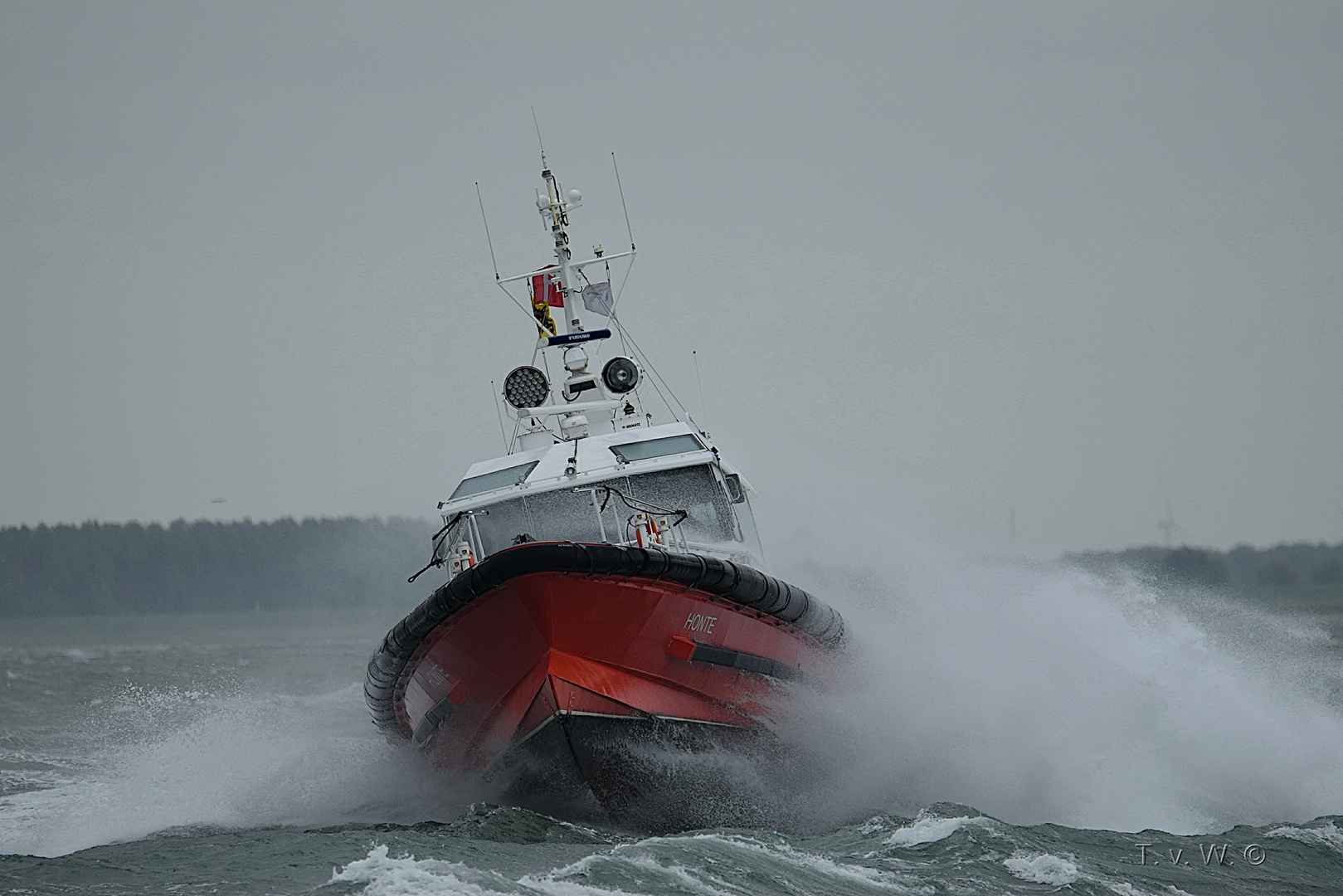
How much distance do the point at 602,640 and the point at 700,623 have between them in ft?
2.86

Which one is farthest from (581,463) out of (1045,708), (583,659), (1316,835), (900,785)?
(1316,835)

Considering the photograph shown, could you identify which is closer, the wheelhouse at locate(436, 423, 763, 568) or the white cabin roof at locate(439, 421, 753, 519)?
the wheelhouse at locate(436, 423, 763, 568)

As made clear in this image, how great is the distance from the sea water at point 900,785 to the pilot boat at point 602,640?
40 centimetres

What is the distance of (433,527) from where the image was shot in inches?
634

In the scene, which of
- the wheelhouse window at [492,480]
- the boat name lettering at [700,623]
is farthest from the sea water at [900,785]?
the wheelhouse window at [492,480]

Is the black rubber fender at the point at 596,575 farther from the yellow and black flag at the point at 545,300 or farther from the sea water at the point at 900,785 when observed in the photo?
the yellow and black flag at the point at 545,300

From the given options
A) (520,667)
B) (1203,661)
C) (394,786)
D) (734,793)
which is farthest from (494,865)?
(1203,661)

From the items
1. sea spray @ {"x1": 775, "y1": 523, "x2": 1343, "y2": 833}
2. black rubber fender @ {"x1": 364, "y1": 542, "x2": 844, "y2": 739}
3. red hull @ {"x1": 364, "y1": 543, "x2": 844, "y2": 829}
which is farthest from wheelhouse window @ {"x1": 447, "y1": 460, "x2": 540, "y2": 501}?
sea spray @ {"x1": 775, "y1": 523, "x2": 1343, "y2": 833}

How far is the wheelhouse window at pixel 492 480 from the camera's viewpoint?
476 inches

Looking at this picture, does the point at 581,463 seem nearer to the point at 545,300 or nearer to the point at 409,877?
the point at 545,300

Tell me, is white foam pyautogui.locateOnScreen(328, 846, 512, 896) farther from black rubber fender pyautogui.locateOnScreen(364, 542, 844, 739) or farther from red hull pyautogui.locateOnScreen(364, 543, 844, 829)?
black rubber fender pyautogui.locateOnScreen(364, 542, 844, 739)

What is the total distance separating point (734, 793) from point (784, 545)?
4816mm

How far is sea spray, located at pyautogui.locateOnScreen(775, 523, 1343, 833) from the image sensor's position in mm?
11102

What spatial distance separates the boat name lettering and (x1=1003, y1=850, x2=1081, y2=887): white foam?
3026 millimetres
